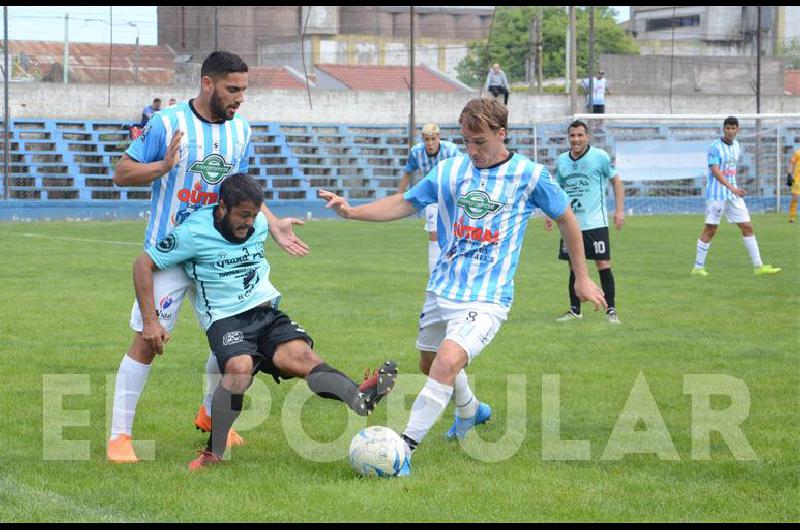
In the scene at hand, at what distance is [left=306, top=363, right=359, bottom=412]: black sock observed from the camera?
18.5 feet

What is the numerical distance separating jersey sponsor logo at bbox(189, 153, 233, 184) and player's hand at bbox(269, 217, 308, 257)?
1.22ft

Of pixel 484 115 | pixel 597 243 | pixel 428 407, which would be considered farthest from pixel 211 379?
pixel 597 243

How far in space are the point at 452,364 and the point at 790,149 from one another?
3072cm

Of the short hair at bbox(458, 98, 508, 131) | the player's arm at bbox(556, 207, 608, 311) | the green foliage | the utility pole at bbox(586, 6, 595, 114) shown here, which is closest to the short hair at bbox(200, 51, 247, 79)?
the short hair at bbox(458, 98, 508, 131)

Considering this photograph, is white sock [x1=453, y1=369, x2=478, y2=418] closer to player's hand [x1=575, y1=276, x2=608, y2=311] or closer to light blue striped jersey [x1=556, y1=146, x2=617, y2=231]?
player's hand [x1=575, y1=276, x2=608, y2=311]

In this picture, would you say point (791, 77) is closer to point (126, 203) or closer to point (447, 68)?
point (447, 68)

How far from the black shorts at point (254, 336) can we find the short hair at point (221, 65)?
3.94 feet

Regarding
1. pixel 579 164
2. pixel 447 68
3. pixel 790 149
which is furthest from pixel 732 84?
pixel 579 164

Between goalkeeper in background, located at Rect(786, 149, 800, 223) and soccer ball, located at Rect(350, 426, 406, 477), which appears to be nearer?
soccer ball, located at Rect(350, 426, 406, 477)

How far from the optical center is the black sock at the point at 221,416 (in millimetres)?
5777

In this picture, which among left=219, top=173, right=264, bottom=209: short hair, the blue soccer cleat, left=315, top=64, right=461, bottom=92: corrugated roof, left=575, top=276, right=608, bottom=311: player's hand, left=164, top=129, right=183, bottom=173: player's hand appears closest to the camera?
left=164, top=129, right=183, bottom=173: player's hand

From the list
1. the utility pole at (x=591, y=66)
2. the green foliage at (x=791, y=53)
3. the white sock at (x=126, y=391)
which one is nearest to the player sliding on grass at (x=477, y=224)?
the white sock at (x=126, y=391)

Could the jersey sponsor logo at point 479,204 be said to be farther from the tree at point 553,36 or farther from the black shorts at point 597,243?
the tree at point 553,36

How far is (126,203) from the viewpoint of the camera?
28.0m
